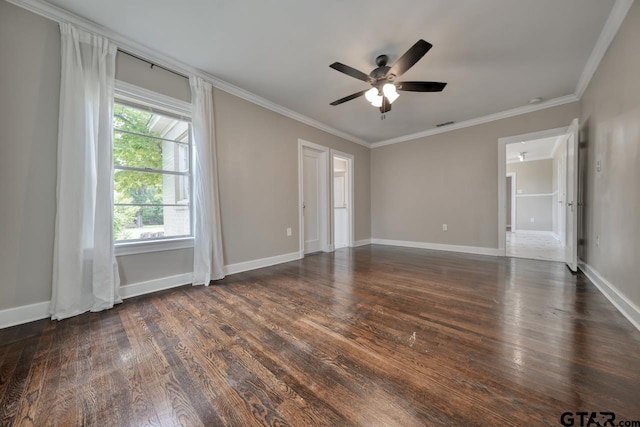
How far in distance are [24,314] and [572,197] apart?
5.98 meters

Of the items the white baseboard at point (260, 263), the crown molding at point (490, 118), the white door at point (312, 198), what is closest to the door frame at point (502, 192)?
the crown molding at point (490, 118)

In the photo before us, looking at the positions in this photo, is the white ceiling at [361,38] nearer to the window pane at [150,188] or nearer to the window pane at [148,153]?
the window pane at [148,153]

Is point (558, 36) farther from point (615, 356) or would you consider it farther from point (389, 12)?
point (615, 356)

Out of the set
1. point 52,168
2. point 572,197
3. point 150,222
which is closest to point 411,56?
point 572,197

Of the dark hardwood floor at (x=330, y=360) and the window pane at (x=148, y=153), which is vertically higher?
the window pane at (x=148, y=153)

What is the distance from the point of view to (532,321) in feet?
6.03

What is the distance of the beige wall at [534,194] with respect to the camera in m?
7.75

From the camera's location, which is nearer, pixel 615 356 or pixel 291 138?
pixel 615 356

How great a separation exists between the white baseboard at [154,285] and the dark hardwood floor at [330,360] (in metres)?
0.20

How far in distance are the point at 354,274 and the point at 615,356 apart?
2243 mm

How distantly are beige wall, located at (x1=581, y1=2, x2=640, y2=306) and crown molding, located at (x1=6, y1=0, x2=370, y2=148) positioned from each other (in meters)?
3.80

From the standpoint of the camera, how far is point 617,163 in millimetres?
2227

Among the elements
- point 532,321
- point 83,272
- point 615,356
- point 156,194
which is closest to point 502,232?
point 532,321

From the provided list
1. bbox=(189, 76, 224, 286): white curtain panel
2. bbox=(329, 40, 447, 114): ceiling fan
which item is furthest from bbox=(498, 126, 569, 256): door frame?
bbox=(189, 76, 224, 286): white curtain panel
